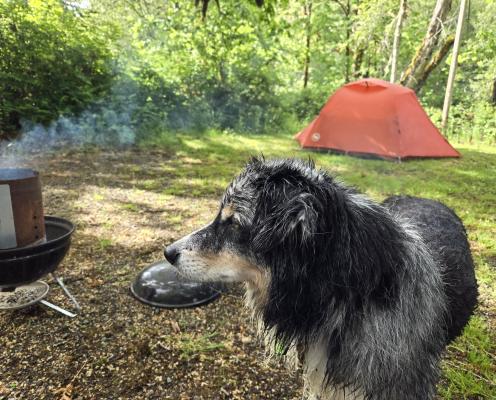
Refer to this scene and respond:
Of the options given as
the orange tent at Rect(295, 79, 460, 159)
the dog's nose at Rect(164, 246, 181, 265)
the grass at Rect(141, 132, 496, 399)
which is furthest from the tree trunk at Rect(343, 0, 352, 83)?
the dog's nose at Rect(164, 246, 181, 265)

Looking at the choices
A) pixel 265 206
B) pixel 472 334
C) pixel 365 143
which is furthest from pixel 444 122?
pixel 265 206

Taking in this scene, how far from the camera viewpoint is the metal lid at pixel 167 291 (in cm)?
337

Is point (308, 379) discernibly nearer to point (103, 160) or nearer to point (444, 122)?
point (103, 160)

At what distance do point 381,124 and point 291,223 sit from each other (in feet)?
29.1

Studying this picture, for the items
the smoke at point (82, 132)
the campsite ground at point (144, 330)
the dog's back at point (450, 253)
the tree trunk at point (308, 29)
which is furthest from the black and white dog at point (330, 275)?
the tree trunk at point (308, 29)

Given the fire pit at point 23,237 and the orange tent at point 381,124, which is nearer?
the fire pit at point 23,237

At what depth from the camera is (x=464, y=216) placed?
568 cm

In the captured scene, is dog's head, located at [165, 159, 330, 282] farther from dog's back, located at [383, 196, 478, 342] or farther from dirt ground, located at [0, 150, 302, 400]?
dirt ground, located at [0, 150, 302, 400]

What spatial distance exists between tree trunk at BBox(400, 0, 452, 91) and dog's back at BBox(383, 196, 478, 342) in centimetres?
1130

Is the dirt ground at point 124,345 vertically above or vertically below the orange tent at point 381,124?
below

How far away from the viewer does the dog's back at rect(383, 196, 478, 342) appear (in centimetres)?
218

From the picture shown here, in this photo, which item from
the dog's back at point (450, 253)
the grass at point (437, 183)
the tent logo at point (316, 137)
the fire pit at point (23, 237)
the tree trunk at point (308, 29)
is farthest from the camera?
the tree trunk at point (308, 29)

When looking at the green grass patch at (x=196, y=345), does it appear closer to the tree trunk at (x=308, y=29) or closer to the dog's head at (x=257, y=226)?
the dog's head at (x=257, y=226)

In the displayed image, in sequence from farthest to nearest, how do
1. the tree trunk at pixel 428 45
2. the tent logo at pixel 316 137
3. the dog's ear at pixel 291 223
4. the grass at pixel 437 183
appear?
1. the tree trunk at pixel 428 45
2. the tent logo at pixel 316 137
3. the grass at pixel 437 183
4. the dog's ear at pixel 291 223
